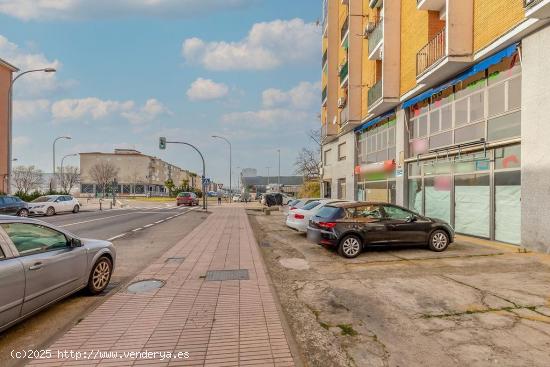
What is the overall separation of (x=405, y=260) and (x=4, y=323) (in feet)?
25.2

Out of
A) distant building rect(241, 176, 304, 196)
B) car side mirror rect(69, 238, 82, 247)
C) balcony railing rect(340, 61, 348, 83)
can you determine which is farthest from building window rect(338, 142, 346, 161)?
distant building rect(241, 176, 304, 196)


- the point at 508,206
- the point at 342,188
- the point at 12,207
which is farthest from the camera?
the point at 342,188

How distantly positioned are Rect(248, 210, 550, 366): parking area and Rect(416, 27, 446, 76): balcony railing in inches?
308

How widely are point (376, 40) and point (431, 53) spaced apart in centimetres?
538

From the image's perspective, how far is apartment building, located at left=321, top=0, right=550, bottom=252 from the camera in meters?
9.16

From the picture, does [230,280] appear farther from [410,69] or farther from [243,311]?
[410,69]

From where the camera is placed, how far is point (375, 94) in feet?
61.3

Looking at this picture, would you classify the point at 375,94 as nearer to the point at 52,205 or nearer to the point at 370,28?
the point at 370,28

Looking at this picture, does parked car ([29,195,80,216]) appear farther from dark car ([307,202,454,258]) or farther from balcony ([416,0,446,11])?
balcony ([416,0,446,11])

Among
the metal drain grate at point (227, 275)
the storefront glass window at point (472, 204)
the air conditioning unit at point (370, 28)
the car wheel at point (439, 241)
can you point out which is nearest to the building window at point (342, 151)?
the air conditioning unit at point (370, 28)

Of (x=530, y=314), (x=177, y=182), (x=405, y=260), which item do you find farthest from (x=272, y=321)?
(x=177, y=182)

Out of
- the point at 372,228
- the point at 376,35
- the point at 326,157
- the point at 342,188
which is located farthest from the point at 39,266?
the point at 326,157

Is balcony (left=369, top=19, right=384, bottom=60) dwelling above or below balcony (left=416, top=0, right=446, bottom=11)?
above

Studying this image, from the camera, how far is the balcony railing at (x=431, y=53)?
13.0 meters
